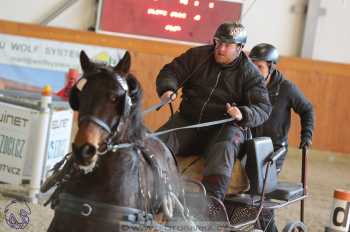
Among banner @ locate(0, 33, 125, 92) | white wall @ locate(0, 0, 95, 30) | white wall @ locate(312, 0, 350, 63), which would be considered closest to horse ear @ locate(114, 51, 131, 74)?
banner @ locate(0, 33, 125, 92)

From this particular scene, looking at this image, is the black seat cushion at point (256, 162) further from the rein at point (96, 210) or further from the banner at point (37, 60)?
the banner at point (37, 60)

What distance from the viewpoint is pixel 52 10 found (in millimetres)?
12695

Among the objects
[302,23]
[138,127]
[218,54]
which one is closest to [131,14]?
[302,23]

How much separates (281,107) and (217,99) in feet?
5.29

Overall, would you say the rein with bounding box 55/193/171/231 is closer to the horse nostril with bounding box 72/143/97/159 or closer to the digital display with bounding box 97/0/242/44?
the horse nostril with bounding box 72/143/97/159

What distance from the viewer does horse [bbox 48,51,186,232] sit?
126 inches

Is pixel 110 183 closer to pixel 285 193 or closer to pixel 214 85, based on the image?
→ pixel 214 85

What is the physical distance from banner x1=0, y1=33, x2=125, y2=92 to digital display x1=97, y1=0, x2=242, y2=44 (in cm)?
77

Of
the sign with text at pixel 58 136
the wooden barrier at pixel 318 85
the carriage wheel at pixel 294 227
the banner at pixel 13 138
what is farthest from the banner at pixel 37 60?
the carriage wheel at pixel 294 227

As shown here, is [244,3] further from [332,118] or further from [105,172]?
[105,172]

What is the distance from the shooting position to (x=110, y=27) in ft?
40.0

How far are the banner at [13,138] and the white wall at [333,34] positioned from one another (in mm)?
6887

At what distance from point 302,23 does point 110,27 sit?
11.3 ft

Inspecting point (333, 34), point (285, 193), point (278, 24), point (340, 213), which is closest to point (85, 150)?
point (285, 193)
